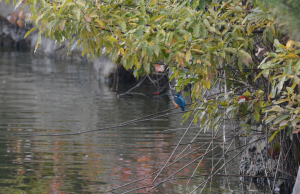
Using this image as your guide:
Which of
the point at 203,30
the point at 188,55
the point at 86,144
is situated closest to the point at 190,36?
the point at 203,30

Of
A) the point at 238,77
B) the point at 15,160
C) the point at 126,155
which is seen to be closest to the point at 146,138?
the point at 126,155

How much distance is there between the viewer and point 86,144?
6.96 meters

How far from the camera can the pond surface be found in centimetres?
509

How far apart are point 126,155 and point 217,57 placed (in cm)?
321

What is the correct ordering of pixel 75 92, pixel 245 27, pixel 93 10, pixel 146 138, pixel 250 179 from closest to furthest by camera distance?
pixel 93 10 < pixel 245 27 < pixel 250 179 < pixel 146 138 < pixel 75 92

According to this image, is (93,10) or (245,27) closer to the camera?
(93,10)

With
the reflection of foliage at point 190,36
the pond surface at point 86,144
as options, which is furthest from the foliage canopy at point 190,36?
the pond surface at point 86,144

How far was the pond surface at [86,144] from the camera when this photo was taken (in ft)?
16.7

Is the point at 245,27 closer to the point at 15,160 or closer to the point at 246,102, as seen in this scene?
the point at 246,102

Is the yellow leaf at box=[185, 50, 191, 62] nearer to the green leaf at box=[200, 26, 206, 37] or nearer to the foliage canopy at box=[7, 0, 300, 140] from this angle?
the foliage canopy at box=[7, 0, 300, 140]

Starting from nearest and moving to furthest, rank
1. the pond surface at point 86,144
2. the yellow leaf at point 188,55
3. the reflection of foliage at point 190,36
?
1. the yellow leaf at point 188,55
2. the reflection of foliage at point 190,36
3. the pond surface at point 86,144

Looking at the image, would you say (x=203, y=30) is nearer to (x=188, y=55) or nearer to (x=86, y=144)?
(x=188, y=55)

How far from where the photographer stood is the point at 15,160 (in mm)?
5895

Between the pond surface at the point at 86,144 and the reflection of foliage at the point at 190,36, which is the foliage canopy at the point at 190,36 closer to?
the reflection of foliage at the point at 190,36
